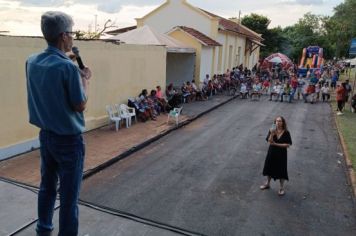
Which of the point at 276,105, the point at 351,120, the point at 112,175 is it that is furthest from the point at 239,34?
the point at 112,175

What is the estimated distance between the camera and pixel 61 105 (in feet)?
9.62

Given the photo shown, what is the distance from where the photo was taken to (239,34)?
29.7 metres

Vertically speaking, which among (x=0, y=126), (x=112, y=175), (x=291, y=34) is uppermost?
(x=291, y=34)

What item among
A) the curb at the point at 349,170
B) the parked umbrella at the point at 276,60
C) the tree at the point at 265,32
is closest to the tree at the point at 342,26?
the tree at the point at 265,32

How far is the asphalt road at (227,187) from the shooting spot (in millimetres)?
5613

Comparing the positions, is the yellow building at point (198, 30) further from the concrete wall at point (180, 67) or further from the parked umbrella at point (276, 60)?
the parked umbrella at point (276, 60)

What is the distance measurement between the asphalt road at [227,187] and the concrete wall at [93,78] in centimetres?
222

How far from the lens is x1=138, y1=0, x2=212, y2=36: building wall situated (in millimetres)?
23719

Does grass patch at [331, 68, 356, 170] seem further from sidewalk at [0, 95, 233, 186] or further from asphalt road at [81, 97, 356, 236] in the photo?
sidewalk at [0, 95, 233, 186]

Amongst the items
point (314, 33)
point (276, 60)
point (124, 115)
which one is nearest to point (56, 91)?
point (124, 115)

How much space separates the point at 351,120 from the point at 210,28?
11.6m

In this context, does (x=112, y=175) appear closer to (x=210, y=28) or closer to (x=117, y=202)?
(x=117, y=202)

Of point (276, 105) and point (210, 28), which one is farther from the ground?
point (210, 28)

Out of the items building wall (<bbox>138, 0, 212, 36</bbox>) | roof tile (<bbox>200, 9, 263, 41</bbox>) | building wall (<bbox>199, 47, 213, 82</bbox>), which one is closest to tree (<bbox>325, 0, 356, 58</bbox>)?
roof tile (<bbox>200, 9, 263, 41</bbox>)
